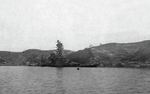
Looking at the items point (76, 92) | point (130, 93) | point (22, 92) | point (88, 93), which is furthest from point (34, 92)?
point (130, 93)

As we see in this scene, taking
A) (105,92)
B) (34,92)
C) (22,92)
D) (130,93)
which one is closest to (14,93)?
(22,92)

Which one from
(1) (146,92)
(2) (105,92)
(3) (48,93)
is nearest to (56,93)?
(3) (48,93)

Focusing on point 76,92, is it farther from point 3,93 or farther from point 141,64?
point 141,64

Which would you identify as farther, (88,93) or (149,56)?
(149,56)

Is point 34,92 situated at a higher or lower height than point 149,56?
lower

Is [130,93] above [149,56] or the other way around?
Result: the other way around

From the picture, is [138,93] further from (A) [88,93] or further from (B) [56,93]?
(B) [56,93]

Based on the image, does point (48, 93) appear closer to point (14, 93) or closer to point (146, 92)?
point (14, 93)

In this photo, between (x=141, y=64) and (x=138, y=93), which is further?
(x=141, y=64)
